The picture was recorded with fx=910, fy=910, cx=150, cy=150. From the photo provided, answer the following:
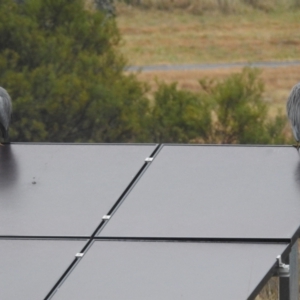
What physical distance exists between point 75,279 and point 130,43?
112 feet

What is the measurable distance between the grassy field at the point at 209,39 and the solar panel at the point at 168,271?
2597cm

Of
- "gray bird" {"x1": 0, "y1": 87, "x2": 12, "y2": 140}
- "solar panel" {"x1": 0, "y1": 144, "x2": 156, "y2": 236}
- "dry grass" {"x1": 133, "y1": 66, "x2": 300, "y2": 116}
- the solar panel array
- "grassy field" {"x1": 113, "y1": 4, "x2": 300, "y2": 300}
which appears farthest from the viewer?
"grassy field" {"x1": 113, "y1": 4, "x2": 300, "y2": 300}

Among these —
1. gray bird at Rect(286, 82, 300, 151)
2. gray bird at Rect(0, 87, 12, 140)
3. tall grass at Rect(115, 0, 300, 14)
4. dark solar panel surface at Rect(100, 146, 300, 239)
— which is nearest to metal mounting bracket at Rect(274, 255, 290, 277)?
dark solar panel surface at Rect(100, 146, 300, 239)

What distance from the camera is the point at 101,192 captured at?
446cm

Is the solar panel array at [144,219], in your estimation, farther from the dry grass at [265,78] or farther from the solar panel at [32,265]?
the dry grass at [265,78]

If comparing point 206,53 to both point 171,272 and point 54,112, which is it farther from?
point 171,272

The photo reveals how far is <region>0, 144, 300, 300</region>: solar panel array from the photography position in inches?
136

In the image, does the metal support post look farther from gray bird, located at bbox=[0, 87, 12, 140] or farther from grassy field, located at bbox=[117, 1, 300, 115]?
grassy field, located at bbox=[117, 1, 300, 115]

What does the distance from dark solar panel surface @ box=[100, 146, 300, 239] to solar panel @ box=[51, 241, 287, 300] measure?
0.42 ft

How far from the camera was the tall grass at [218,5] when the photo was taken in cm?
4078

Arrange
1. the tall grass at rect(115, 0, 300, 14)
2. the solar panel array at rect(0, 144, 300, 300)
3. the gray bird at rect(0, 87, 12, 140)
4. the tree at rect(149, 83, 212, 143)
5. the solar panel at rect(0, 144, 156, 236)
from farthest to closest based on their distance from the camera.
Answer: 1. the tall grass at rect(115, 0, 300, 14)
2. the tree at rect(149, 83, 212, 143)
3. the gray bird at rect(0, 87, 12, 140)
4. the solar panel at rect(0, 144, 156, 236)
5. the solar panel array at rect(0, 144, 300, 300)

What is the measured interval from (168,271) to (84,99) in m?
12.0

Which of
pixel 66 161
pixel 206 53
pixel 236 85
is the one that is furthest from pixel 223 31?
pixel 66 161

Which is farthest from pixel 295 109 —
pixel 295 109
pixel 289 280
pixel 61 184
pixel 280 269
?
pixel 280 269
